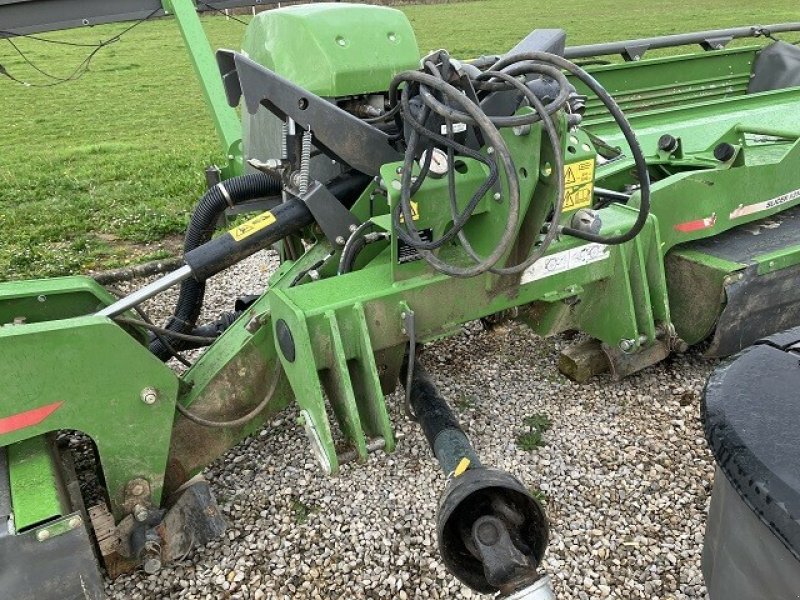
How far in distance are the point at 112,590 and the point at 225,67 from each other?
6.09ft

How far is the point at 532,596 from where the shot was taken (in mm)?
1866

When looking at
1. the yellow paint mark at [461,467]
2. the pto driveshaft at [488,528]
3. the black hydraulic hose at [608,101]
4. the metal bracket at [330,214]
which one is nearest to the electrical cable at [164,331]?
the metal bracket at [330,214]

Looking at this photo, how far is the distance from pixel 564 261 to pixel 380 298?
0.72m

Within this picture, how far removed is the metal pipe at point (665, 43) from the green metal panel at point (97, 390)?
353 cm

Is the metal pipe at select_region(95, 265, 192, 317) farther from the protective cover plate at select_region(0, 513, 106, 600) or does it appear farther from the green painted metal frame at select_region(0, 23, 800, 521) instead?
the protective cover plate at select_region(0, 513, 106, 600)

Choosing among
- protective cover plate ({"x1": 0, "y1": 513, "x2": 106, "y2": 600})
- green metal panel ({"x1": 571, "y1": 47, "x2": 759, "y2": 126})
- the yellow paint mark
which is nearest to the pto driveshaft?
the yellow paint mark

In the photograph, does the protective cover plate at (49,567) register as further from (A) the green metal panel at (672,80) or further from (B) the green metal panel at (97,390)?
(A) the green metal panel at (672,80)

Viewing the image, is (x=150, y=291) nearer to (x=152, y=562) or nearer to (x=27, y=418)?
(x=27, y=418)

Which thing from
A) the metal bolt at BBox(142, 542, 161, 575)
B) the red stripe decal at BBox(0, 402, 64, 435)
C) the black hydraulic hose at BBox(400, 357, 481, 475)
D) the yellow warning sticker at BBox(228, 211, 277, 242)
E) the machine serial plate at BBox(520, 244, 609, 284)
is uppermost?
the yellow warning sticker at BBox(228, 211, 277, 242)

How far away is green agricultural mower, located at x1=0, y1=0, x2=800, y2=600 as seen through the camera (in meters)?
2.01

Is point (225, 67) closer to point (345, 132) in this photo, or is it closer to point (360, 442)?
point (345, 132)

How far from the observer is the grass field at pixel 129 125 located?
5.85m

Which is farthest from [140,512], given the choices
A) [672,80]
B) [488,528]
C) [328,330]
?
[672,80]

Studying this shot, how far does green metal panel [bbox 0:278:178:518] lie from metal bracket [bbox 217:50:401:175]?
0.86 meters
